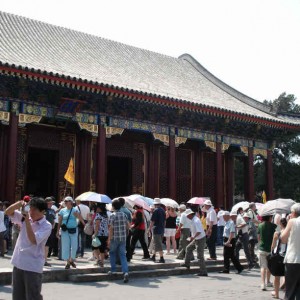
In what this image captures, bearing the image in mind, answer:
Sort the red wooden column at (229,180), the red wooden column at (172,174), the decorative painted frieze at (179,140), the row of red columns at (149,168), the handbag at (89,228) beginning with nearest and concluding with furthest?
the handbag at (89,228) → the row of red columns at (149,168) → the red wooden column at (172,174) → the decorative painted frieze at (179,140) → the red wooden column at (229,180)

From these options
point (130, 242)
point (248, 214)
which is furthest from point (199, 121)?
point (130, 242)

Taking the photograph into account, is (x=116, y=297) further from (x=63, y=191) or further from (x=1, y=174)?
(x=63, y=191)

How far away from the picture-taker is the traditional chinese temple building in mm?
14820

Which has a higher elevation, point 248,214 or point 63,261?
point 248,214

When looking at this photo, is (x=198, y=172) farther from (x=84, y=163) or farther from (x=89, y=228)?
(x=89, y=228)

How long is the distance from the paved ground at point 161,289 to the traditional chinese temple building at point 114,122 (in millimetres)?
6389

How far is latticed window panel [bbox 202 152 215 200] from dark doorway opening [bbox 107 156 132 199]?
353 cm

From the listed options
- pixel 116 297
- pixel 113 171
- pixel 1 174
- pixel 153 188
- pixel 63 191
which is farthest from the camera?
pixel 113 171

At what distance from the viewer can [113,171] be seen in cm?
2058

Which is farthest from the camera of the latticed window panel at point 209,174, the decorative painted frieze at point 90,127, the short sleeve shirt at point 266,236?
the latticed window panel at point 209,174

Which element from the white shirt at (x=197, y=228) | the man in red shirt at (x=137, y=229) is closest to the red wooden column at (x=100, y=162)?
the man in red shirt at (x=137, y=229)

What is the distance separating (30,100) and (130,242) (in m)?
6.42

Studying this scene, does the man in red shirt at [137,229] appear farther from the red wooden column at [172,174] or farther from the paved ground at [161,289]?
the red wooden column at [172,174]

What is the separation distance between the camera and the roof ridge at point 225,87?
2209 cm
